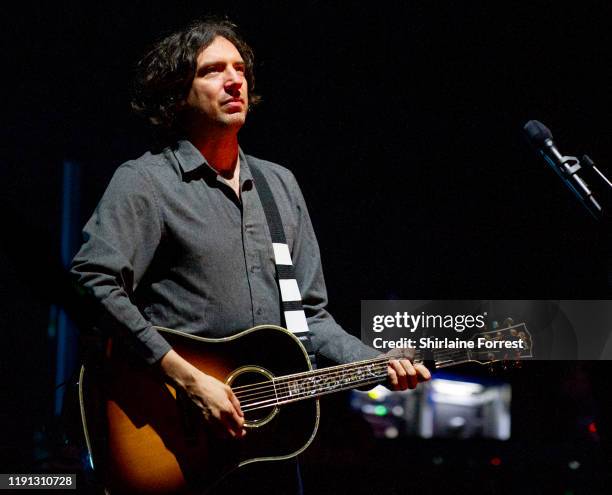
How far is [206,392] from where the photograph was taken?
1792 millimetres

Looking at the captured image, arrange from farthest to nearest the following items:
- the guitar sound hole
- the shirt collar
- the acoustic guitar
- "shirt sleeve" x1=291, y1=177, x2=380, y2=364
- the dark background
Answer: the dark background
"shirt sleeve" x1=291, y1=177, x2=380, y2=364
the shirt collar
the guitar sound hole
the acoustic guitar

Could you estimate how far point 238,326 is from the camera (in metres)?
1.96

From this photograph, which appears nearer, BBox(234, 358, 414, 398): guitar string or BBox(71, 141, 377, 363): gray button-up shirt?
BBox(71, 141, 377, 363): gray button-up shirt

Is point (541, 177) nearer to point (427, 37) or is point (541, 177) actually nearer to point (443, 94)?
point (443, 94)

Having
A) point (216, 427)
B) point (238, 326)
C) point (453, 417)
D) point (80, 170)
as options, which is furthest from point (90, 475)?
point (453, 417)

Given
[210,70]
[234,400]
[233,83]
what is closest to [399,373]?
[234,400]

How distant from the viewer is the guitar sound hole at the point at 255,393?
6.35ft

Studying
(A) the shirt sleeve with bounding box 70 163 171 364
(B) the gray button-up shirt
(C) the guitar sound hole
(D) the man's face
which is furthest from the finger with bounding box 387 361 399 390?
(D) the man's face

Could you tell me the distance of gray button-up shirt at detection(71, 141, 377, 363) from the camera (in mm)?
1835

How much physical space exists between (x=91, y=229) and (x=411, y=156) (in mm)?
3264

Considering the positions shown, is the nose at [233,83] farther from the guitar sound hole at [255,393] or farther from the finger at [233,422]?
the finger at [233,422]

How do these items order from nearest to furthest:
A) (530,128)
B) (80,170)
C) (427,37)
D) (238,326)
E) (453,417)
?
(238,326) → (530,128) → (427,37) → (80,170) → (453,417)

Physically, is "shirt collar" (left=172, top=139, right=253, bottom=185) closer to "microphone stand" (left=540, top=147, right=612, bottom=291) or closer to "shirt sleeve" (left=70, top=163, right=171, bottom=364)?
"shirt sleeve" (left=70, top=163, right=171, bottom=364)

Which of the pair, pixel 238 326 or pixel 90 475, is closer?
pixel 90 475
